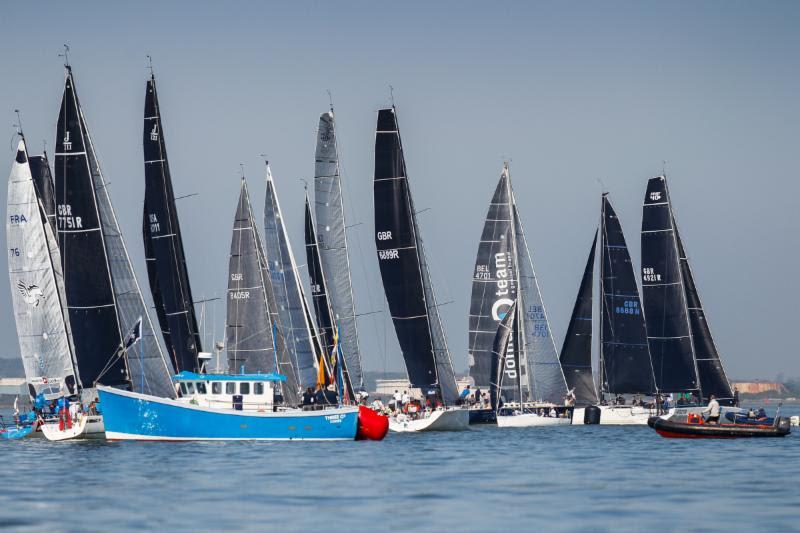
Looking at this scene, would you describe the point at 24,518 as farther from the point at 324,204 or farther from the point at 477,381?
the point at 477,381

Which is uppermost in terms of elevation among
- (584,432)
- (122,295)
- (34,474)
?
(122,295)

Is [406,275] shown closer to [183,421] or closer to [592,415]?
[592,415]

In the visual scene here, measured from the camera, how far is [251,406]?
57.4 metres

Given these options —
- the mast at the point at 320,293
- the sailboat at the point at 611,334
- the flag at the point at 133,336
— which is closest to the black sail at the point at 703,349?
the sailboat at the point at 611,334

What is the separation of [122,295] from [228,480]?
2401 cm

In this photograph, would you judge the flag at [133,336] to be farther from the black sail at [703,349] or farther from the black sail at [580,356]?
the black sail at [703,349]

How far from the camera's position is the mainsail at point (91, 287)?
202ft

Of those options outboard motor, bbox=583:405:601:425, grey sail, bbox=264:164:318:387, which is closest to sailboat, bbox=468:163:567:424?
outboard motor, bbox=583:405:601:425

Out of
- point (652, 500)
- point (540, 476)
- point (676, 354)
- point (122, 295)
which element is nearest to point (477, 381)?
point (676, 354)

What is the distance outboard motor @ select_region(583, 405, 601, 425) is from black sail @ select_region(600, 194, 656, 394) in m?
3.07

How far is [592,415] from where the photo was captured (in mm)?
83750

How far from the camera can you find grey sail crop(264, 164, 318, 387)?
72.2 m

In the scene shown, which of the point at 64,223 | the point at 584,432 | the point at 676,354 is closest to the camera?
the point at 64,223

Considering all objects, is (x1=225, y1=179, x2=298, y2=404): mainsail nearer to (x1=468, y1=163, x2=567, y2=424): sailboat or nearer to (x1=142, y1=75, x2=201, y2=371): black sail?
(x1=142, y1=75, x2=201, y2=371): black sail
